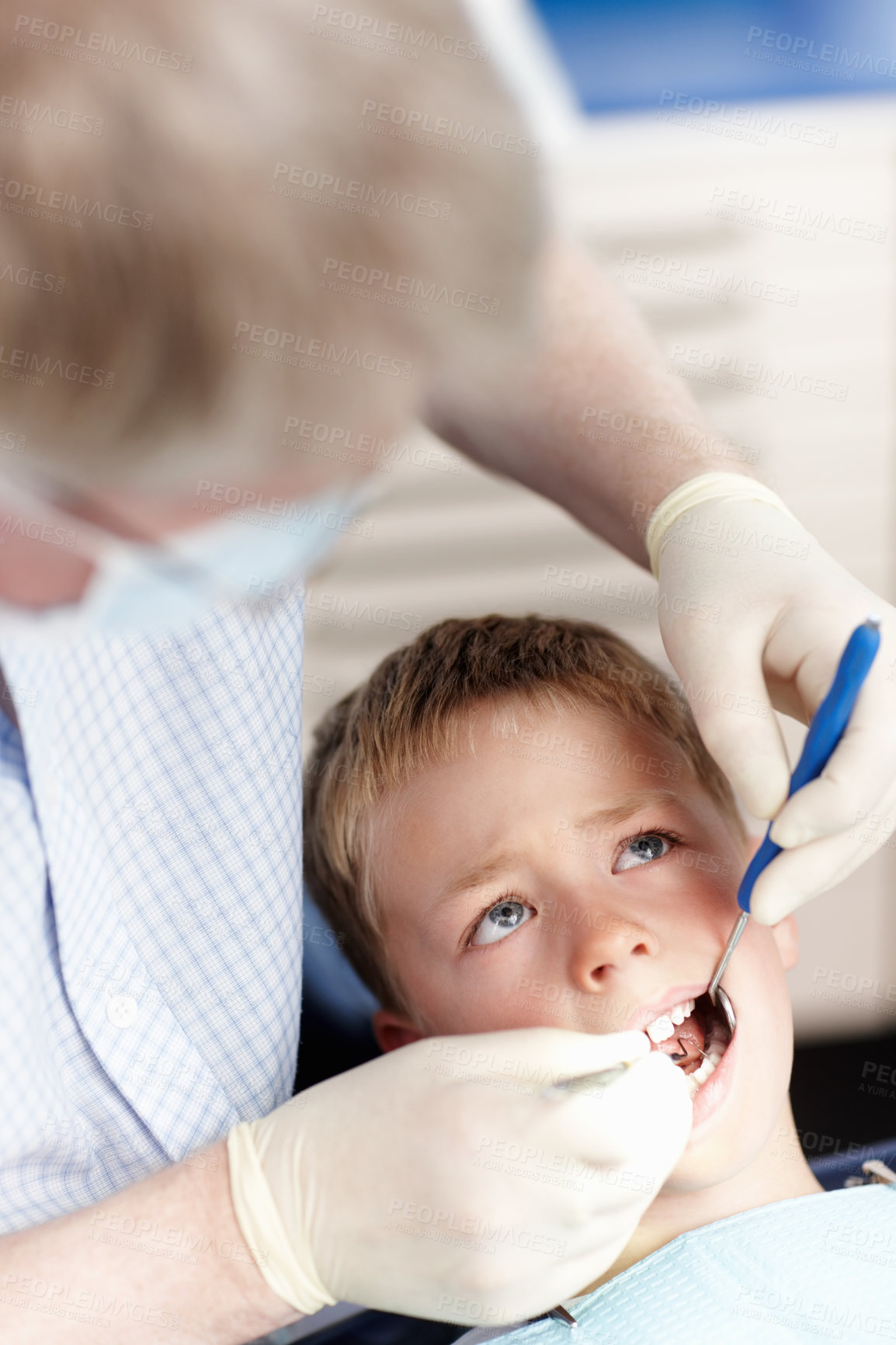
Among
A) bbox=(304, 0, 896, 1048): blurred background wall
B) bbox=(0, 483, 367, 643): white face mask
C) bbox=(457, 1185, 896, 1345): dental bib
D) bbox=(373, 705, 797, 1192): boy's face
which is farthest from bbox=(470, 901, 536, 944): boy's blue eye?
bbox=(304, 0, 896, 1048): blurred background wall

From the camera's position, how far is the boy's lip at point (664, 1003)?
1156 millimetres


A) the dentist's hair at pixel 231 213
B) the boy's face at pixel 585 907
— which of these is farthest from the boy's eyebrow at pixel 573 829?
the dentist's hair at pixel 231 213

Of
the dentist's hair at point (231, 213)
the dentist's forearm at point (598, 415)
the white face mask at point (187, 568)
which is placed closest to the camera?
the dentist's hair at point (231, 213)

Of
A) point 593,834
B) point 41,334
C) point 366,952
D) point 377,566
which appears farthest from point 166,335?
point 377,566

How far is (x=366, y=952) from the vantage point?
148 centimetres

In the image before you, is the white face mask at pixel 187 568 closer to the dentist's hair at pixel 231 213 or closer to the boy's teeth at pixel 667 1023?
the dentist's hair at pixel 231 213

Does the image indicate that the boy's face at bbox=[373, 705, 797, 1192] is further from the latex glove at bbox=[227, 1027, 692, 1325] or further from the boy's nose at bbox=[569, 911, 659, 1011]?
the latex glove at bbox=[227, 1027, 692, 1325]

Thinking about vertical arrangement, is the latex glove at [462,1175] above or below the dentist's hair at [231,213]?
below

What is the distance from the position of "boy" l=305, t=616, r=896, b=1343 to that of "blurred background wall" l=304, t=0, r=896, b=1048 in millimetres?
1081

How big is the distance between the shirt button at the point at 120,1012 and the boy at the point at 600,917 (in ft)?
1.07

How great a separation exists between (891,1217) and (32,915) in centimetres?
96

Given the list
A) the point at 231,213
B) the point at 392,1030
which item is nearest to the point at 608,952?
the point at 392,1030

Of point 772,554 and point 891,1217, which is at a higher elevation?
point 772,554

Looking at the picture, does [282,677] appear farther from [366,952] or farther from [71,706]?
[366,952]
